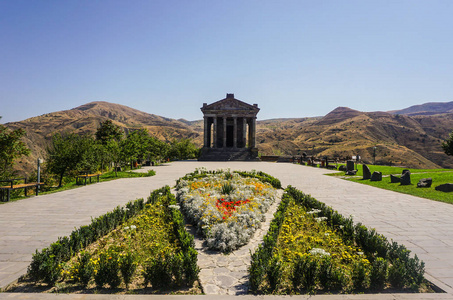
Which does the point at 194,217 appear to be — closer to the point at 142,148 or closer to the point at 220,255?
the point at 220,255

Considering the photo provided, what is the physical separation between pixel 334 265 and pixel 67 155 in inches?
673

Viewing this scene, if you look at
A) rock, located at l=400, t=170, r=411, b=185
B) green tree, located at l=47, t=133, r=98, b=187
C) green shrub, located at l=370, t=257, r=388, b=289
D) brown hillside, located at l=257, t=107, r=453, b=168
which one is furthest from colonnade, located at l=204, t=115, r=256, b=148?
green shrub, located at l=370, t=257, r=388, b=289

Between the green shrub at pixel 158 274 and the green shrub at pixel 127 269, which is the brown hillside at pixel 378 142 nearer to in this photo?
the green shrub at pixel 158 274

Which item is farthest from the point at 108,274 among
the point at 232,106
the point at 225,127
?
the point at 232,106

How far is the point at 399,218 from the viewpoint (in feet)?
28.2

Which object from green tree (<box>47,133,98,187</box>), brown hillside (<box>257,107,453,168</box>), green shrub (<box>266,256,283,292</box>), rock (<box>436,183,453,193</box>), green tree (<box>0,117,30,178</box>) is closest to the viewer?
green shrub (<box>266,256,283,292</box>)

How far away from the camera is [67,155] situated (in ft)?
53.8

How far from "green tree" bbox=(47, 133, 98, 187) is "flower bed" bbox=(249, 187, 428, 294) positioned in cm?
1535

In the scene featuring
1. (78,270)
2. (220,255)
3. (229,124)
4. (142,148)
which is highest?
(229,124)

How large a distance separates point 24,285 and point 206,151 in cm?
4507

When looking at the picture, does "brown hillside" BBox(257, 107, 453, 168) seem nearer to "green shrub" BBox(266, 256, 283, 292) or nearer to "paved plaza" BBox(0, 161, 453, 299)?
"paved plaza" BBox(0, 161, 453, 299)

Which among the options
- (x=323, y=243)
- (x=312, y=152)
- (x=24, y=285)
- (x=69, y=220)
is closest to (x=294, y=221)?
(x=323, y=243)

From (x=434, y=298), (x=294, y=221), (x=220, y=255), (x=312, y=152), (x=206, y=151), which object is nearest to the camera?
(x=434, y=298)

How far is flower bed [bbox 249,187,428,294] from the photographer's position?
4395mm
